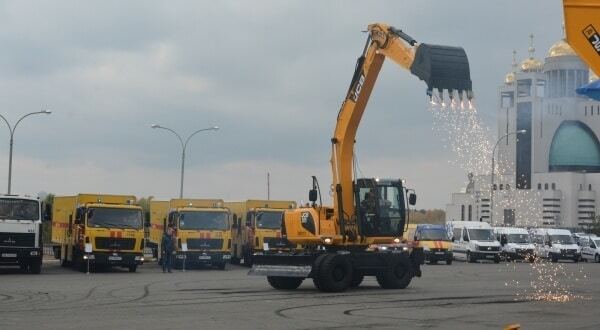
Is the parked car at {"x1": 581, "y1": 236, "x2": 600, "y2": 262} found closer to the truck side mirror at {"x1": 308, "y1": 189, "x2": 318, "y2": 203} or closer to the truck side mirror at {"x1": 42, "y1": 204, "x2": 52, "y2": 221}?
the truck side mirror at {"x1": 42, "y1": 204, "x2": 52, "y2": 221}

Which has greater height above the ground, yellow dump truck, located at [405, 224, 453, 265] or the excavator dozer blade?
the excavator dozer blade

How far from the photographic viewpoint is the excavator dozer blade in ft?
76.7

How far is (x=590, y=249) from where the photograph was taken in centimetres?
6006

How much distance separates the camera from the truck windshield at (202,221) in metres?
39.0

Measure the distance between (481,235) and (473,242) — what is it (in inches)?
29.1

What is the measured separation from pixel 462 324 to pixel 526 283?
1469 cm

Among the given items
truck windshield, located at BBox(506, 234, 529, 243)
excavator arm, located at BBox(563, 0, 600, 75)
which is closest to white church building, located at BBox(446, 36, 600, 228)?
truck windshield, located at BBox(506, 234, 529, 243)

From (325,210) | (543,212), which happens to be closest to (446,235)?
(325,210)

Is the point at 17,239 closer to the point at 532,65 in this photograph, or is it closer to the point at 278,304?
the point at 278,304

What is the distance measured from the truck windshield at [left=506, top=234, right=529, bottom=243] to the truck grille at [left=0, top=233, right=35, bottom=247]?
103ft

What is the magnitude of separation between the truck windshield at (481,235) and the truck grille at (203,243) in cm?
1828

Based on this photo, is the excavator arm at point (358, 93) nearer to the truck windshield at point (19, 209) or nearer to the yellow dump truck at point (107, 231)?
the yellow dump truck at point (107, 231)

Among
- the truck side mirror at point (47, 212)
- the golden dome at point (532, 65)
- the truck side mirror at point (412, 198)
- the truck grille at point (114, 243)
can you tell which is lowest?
the truck grille at point (114, 243)

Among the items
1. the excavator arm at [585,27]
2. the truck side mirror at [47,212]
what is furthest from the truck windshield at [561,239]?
the excavator arm at [585,27]
